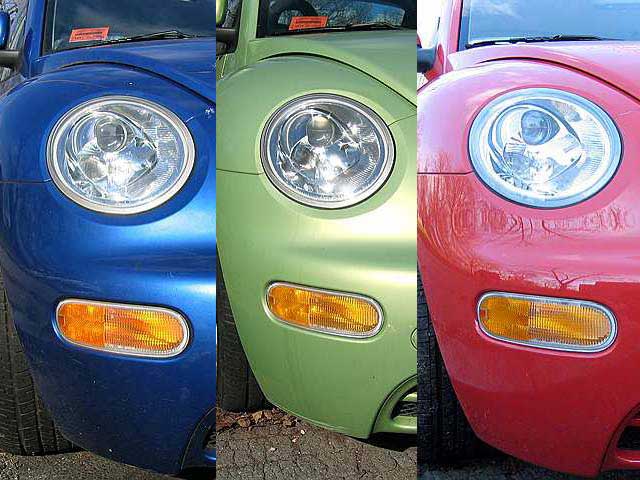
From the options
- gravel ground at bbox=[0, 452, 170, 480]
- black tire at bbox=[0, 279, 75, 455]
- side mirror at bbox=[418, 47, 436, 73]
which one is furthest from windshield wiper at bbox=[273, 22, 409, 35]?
gravel ground at bbox=[0, 452, 170, 480]

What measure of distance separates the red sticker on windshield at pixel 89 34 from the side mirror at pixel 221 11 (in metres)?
0.58

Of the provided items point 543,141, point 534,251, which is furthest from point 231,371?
point 543,141

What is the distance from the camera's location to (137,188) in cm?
88

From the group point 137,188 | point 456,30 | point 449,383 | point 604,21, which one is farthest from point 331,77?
point 604,21

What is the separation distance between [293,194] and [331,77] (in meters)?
0.11

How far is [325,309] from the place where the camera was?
0.65m

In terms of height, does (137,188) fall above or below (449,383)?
above

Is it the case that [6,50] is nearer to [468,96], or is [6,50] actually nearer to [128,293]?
[128,293]

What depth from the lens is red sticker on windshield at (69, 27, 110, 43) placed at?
116 cm

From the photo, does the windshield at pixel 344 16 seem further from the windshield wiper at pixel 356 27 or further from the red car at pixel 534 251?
the red car at pixel 534 251

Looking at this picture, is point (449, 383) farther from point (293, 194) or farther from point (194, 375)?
point (293, 194)

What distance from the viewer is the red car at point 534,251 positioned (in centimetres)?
87

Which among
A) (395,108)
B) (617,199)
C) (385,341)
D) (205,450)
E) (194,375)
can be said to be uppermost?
(395,108)

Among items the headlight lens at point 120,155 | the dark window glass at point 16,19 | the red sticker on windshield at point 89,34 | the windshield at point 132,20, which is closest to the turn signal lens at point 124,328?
the headlight lens at point 120,155
